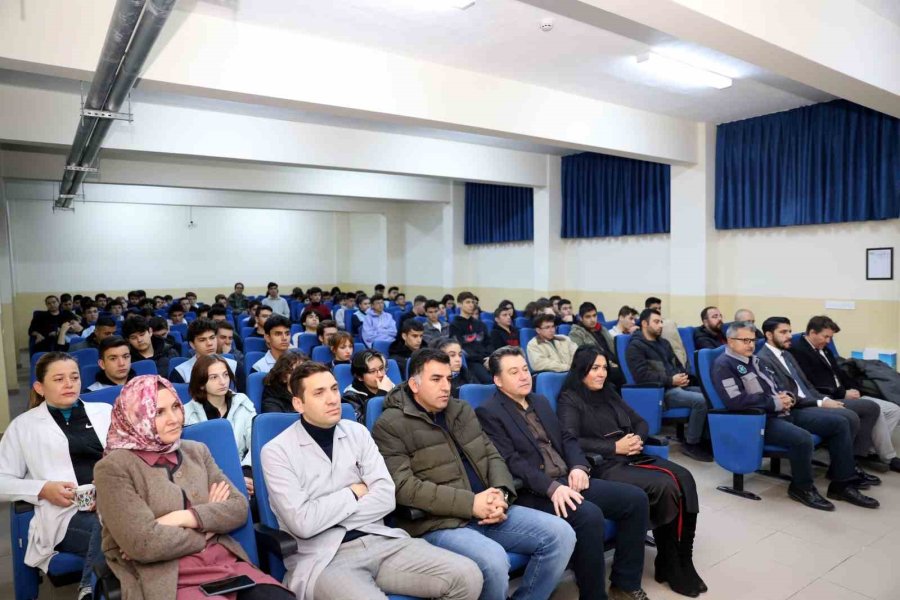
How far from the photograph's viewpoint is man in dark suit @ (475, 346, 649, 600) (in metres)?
2.48

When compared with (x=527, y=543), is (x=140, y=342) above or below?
above

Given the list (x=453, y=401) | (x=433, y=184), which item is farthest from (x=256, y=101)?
(x=433, y=184)

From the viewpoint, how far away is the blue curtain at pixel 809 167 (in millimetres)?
6398

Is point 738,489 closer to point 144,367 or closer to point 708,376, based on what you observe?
point 708,376

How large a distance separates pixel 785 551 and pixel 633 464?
981mm

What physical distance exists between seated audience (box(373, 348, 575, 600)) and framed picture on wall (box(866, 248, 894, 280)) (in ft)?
19.7

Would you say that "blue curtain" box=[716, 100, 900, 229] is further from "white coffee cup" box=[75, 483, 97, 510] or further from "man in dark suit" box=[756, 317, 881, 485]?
"white coffee cup" box=[75, 483, 97, 510]

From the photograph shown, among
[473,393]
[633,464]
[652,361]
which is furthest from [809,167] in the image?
[473,393]

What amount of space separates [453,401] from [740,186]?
6.36 metres

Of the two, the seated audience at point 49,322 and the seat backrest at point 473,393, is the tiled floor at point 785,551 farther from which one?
the seated audience at point 49,322

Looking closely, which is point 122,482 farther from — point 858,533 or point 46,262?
point 46,262

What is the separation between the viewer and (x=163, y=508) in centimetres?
189

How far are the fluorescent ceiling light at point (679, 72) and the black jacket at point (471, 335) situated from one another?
9.49ft

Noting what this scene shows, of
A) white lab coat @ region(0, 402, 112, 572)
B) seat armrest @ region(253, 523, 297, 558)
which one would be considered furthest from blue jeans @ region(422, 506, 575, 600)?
white lab coat @ region(0, 402, 112, 572)
